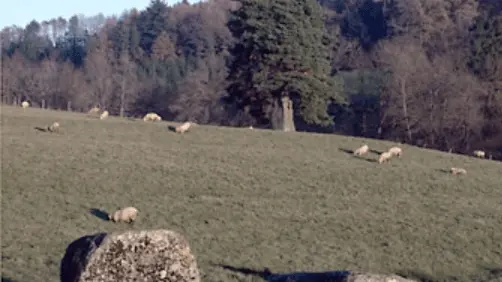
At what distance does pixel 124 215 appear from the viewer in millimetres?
23094

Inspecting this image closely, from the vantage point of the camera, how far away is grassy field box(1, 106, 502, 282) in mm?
20625

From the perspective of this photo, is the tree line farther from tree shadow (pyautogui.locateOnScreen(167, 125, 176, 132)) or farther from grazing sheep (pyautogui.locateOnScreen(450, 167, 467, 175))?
grazing sheep (pyautogui.locateOnScreen(450, 167, 467, 175))

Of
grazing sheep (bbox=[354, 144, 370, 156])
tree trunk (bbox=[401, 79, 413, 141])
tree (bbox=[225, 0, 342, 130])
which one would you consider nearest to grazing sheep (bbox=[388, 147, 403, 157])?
grazing sheep (bbox=[354, 144, 370, 156])

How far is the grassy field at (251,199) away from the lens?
2062cm

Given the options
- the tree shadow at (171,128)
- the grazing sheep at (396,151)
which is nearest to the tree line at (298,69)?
the tree shadow at (171,128)

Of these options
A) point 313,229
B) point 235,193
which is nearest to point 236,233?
point 313,229

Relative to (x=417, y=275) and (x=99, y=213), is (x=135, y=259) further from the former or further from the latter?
(x=99, y=213)

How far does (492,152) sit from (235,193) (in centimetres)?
3891

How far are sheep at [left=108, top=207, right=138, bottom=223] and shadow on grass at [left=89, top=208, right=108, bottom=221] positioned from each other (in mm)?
220

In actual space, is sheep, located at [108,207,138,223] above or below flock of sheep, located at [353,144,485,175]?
below

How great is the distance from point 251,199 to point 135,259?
69.3 feet

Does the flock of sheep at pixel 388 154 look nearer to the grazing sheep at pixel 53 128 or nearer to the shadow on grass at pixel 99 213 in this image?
the grazing sheep at pixel 53 128

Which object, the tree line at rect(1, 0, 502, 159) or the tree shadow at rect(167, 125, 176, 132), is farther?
the tree line at rect(1, 0, 502, 159)

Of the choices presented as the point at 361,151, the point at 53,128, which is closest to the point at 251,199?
the point at 361,151
